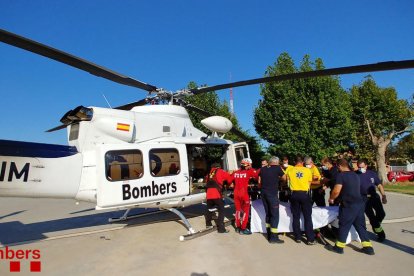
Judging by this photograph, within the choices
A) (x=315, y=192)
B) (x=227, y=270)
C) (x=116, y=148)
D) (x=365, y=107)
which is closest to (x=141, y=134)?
(x=116, y=148)

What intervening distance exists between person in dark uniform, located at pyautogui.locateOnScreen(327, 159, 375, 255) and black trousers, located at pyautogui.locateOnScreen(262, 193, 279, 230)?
1141 millimetres

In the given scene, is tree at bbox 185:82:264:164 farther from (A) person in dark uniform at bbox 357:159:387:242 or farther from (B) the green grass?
(A) person in dark uniform at bbox 357:159:387:242

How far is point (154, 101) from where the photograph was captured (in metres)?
8.24

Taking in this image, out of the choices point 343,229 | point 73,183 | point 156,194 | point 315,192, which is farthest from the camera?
point 315,192

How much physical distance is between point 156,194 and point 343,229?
3909 mm

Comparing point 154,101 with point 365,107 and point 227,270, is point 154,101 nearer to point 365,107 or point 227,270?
point 227,270

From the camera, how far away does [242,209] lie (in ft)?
24.0

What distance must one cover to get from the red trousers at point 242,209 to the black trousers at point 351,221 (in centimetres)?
222

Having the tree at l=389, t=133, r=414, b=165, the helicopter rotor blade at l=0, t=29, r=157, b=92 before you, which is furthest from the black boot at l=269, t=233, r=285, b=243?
the tree at l=389, t=133, r=414, b=165

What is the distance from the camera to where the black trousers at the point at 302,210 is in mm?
6012

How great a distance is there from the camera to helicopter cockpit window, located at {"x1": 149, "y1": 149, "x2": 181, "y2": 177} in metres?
6.90

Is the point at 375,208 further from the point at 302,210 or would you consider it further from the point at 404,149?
the point at 404,149

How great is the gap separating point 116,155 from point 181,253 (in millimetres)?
2445

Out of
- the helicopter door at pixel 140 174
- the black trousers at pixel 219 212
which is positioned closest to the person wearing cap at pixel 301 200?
the black trousers at pixel 219 212
